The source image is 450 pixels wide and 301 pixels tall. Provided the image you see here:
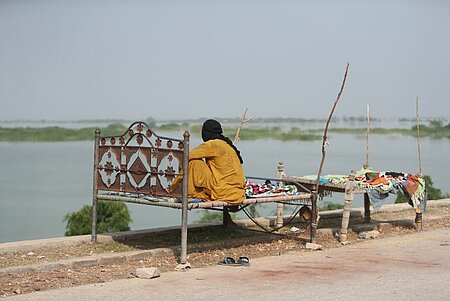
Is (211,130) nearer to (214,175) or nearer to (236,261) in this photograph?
(214,175)

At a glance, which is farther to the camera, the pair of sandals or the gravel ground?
the pair of sandals

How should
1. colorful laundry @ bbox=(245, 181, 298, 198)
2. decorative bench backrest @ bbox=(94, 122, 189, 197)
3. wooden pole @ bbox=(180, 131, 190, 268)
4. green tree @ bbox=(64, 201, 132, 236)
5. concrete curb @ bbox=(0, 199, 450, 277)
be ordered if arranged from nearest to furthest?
concrete curb @ bbox=(0, 199, 450, 277), wooden pole @ bbox=(180, 131, 190, 268), decorative bench backrest @ bbox=(94, 122, 189, 197), colorful laundry @ bbox=(245, 181, 298, 198), green tree @ bbox=(64, 201, 132, 236)

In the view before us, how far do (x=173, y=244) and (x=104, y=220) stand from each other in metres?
4.34

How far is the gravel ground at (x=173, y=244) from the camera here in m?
6.95

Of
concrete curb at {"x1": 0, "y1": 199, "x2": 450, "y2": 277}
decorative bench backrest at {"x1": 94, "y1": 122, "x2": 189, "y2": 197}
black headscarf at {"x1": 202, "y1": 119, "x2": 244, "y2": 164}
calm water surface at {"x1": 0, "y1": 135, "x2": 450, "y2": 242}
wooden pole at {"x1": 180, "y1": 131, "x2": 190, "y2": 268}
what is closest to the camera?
concrete curb at {"x1": 0, "y1": 199, "x2": 450, "y2": 277}

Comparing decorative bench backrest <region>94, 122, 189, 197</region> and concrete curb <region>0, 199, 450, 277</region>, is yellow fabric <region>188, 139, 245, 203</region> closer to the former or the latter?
decorative bench backrest <region>94, 122, 189, 197</region>

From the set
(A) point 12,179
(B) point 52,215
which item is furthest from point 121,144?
(A) point 12,179

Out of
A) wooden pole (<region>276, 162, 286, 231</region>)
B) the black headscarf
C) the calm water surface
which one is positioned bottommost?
the calm water surface

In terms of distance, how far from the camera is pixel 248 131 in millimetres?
62438

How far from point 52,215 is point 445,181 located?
11.8 metres

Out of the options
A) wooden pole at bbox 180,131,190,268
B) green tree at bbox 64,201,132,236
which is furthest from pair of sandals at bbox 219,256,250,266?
green tree at bbox 64,201,132,236

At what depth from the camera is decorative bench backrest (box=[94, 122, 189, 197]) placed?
26.3 ft

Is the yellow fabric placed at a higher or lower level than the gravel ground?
higher

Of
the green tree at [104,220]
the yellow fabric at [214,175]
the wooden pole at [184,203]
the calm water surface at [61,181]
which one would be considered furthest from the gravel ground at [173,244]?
the calm water surface at [61,181]
